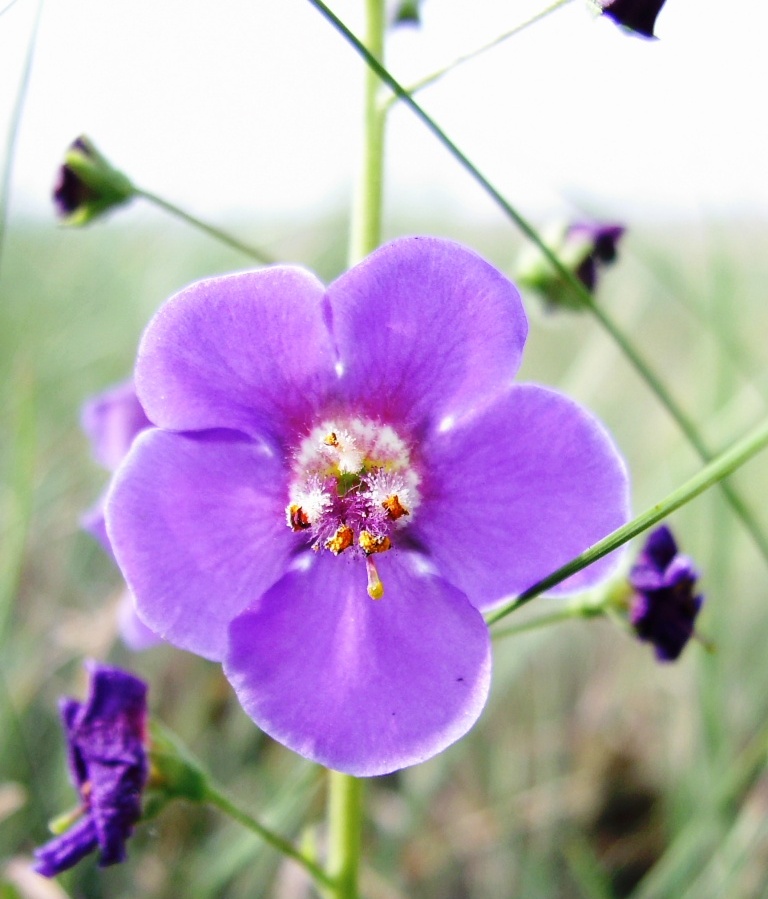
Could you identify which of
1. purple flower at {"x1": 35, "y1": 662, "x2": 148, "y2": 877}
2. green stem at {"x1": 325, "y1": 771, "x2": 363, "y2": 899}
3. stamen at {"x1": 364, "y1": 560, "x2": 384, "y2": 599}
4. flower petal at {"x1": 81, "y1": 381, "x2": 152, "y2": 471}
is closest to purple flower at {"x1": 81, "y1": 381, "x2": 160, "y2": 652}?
flower petal at {"x1": 81, "y1": 381, "x2": 152, "y2": 471}

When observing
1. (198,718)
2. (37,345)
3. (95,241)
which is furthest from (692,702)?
(95,241)

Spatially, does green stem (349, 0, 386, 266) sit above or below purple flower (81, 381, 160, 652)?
above

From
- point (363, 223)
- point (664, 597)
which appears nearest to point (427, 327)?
point (363, 223)

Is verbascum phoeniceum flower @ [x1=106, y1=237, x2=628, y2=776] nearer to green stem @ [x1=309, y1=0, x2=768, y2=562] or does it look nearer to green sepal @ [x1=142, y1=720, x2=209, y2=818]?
green stem @ [x1=309, y1=0, x2=768, y2=562]

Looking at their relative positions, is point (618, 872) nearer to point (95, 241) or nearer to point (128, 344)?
point (128, 344)

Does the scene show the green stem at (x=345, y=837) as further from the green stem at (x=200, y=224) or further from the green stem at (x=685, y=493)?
the green stem at (x=200, y=224)

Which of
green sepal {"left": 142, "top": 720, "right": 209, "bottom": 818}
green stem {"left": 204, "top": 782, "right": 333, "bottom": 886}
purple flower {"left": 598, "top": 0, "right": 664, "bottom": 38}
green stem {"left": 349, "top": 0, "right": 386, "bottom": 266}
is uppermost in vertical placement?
purple flower {"left": 598, "top": 0, "right": 664, "bottom": 38}

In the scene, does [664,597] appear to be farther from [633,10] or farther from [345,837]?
[633,10]
